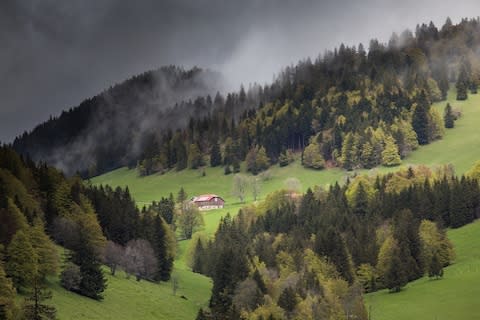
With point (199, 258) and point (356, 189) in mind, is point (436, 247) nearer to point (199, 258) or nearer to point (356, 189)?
point (356, 189)

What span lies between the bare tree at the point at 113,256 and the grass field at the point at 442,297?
43.3 metres

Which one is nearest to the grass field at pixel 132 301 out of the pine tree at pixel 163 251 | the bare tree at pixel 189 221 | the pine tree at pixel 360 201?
the pine tree at pixel 163 251

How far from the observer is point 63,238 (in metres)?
123

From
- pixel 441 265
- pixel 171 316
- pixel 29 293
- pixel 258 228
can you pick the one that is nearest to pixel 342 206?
pixel 258 228

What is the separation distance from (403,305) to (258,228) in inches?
2891

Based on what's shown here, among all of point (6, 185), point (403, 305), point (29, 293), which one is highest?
point (6, 185)

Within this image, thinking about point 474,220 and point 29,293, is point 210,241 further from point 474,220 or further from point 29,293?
point 29,293

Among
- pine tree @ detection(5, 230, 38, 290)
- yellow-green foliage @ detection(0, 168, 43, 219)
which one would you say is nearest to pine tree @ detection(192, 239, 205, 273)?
yellow-green foliage @ detection(0, 168, 43, 219)

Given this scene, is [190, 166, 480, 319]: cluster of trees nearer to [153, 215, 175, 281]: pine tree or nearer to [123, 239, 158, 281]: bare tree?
[153, 215, 175, 281]: pine tree

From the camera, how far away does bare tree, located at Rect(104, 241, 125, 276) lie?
122750 mm

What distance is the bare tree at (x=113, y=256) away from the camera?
403 feet

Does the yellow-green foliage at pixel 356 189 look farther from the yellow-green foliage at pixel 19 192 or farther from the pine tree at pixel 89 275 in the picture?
the pine tree at pixel 89 275

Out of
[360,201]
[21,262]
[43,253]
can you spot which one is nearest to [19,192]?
[43,253]

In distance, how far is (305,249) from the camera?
436 ft
